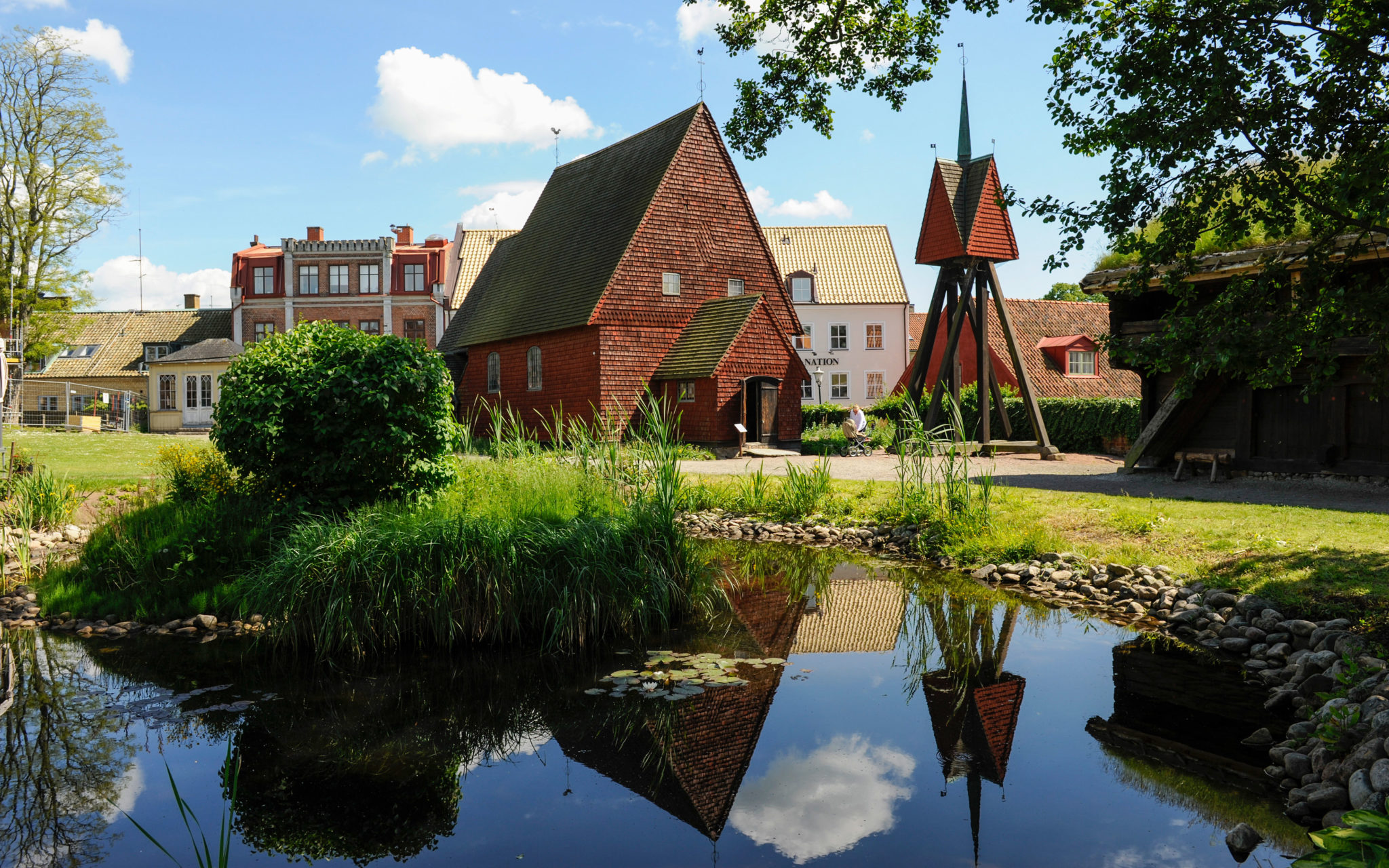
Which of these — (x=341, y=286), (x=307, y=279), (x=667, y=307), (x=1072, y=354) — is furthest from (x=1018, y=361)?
(x=307, y=279)

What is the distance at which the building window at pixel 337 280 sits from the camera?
47.7 meters

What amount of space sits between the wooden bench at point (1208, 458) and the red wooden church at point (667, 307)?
11743mm

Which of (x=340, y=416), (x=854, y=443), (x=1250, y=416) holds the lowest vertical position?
(x=854, y=443)

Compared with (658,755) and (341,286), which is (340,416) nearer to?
(658,755)

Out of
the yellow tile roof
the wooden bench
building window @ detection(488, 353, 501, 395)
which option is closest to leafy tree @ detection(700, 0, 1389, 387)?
the wooden bench

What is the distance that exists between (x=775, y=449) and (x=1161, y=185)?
63.3ft

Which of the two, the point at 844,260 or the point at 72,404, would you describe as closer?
the point at 844,260

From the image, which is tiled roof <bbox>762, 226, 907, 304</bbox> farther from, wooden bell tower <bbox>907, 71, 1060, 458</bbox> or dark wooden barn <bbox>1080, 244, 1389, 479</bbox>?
dark wooden barn <bbox>1080, 244, 1389, 479</bbox>

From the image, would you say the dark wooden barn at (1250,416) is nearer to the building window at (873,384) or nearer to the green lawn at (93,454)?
the green lawn at (93,454)

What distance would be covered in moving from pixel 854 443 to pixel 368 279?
105 feet

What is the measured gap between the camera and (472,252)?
161 ft

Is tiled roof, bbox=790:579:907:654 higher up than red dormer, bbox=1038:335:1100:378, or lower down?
lower down

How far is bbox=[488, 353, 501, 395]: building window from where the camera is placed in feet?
105

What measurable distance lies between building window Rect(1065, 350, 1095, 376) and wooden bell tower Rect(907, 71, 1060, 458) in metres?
14.6
